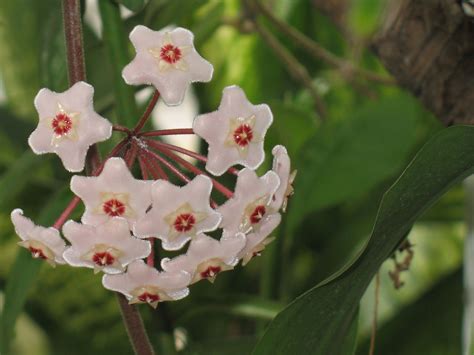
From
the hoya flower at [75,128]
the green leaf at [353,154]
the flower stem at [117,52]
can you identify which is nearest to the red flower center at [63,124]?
the hoya flower at [75,128]

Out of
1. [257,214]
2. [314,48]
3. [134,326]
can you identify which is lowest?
[314,48]

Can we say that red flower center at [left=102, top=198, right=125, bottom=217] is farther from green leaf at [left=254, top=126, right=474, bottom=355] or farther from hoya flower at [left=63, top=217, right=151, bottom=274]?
green leaf at [left=254, top=126, right=474, bottom=355]

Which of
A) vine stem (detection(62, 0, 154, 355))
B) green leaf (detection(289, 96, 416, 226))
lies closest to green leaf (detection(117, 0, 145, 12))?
vine stem (detection(62, 0, 154, 355))

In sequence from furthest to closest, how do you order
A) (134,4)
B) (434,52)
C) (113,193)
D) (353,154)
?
1. (353,154)
2. (434,52)
3. (134,4)
4. (113,193)

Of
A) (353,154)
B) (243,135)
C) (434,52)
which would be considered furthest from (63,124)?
(353,154)

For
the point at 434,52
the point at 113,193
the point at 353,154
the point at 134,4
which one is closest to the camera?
the point at 113,193

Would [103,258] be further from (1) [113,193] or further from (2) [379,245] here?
(2) [379,245]

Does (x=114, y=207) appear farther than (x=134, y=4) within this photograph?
No
